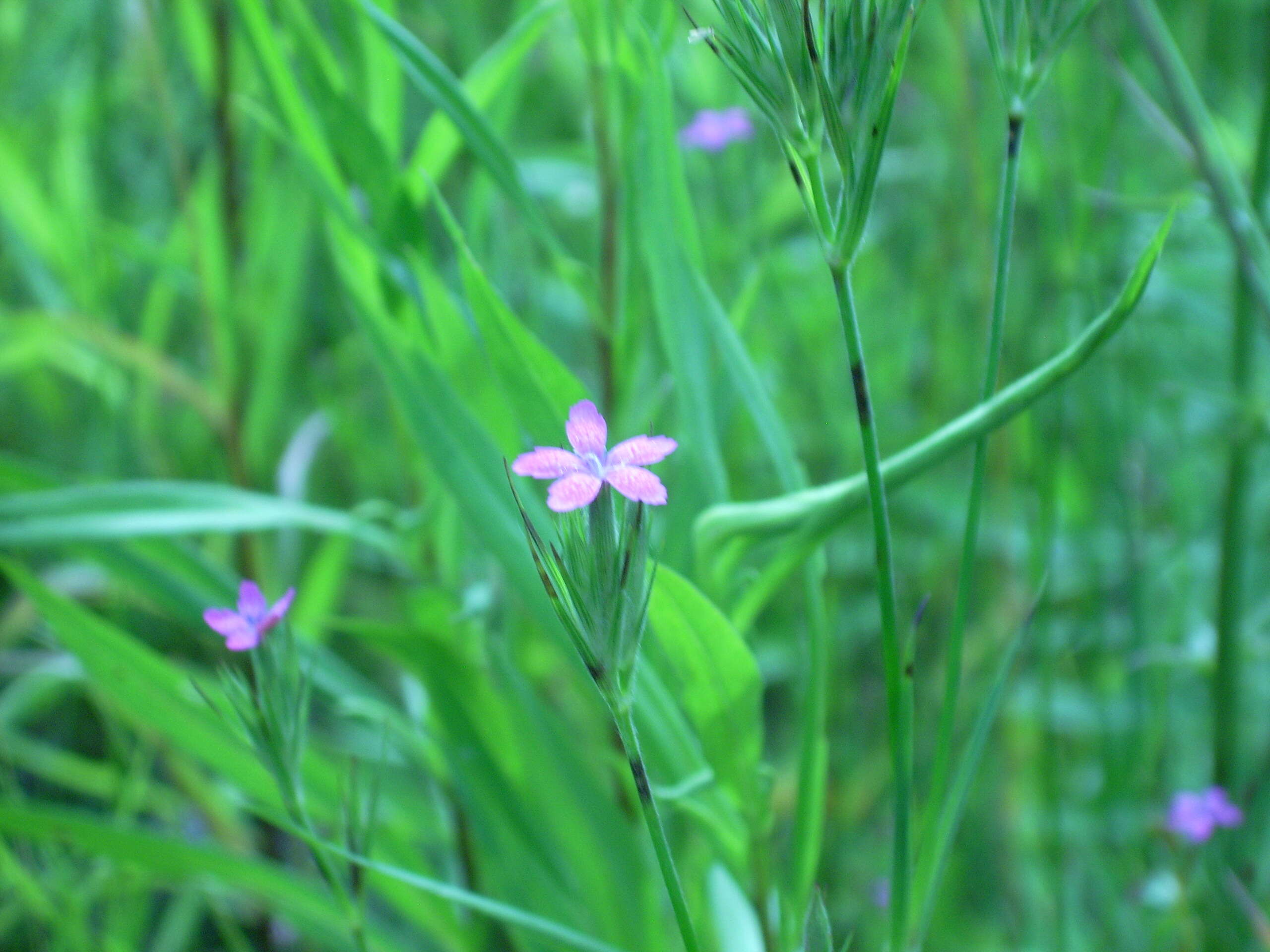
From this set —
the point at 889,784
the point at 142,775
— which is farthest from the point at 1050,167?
the point at 142,775

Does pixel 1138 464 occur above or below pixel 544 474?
above

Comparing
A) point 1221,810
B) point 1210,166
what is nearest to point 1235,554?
point 1221,810

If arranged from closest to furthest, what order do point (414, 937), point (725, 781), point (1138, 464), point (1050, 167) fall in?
point (725, 781) → point (414, 937) → point (1138, 464) → point (1050, 167)

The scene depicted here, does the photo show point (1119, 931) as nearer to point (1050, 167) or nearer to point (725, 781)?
point (725, 781)

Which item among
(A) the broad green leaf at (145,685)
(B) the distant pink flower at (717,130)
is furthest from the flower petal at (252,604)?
(B) the distant pink flower at (717,130)

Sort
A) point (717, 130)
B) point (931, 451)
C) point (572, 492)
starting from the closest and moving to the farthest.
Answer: point (572, 492)
point (931, 451)
point (717, 130)

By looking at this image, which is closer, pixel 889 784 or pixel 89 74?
pixel 889 784

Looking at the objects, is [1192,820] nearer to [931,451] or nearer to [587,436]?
[931,451]

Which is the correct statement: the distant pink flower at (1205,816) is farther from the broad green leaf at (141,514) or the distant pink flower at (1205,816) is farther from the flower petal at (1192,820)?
the broad green leaf at (141,514)
